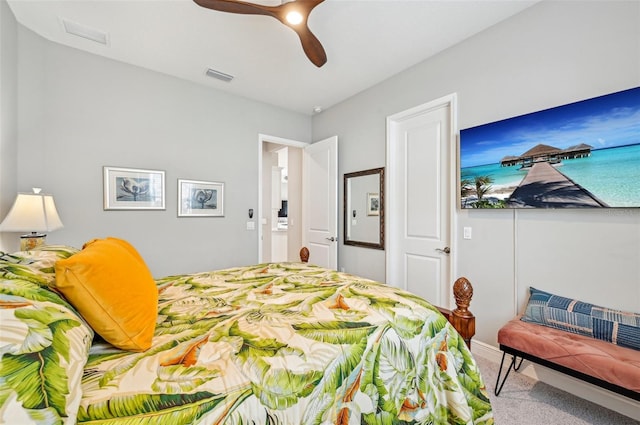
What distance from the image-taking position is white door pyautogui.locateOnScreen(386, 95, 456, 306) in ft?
8.96

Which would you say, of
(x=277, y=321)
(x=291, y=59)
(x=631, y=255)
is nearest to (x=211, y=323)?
(x=277, y=321)

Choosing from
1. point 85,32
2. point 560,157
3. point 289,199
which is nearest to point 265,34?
point 85,32

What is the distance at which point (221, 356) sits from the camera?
2.99 feet

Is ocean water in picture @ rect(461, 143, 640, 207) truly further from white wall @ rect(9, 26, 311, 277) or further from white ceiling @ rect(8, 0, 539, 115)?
white wall @ rect(9, 26, 311, 277)

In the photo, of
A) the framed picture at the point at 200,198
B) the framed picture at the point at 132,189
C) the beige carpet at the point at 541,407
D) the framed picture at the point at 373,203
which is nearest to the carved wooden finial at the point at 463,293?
the beige carpet at the point at 541,407

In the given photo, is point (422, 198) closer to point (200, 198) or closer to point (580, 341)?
point (580, 341)

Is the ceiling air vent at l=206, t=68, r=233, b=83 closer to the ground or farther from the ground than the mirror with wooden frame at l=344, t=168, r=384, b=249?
farther from the ground

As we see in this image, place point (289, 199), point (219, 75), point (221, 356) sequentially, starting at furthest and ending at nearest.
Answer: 1. point (289, 199)
2. point (219, 75)
3. point (221, 356)

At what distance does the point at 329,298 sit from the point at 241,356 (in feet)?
1.90

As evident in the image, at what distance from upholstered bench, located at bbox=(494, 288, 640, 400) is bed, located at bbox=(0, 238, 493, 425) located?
0.64 m

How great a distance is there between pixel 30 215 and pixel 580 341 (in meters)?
3.75

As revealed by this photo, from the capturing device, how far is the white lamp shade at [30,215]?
1905 millimetres

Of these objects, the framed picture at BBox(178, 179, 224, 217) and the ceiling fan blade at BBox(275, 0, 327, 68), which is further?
the framed picture at BBox(178, 179, 224, 217)

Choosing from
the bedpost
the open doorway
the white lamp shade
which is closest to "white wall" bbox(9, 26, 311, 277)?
the white lamp shade
